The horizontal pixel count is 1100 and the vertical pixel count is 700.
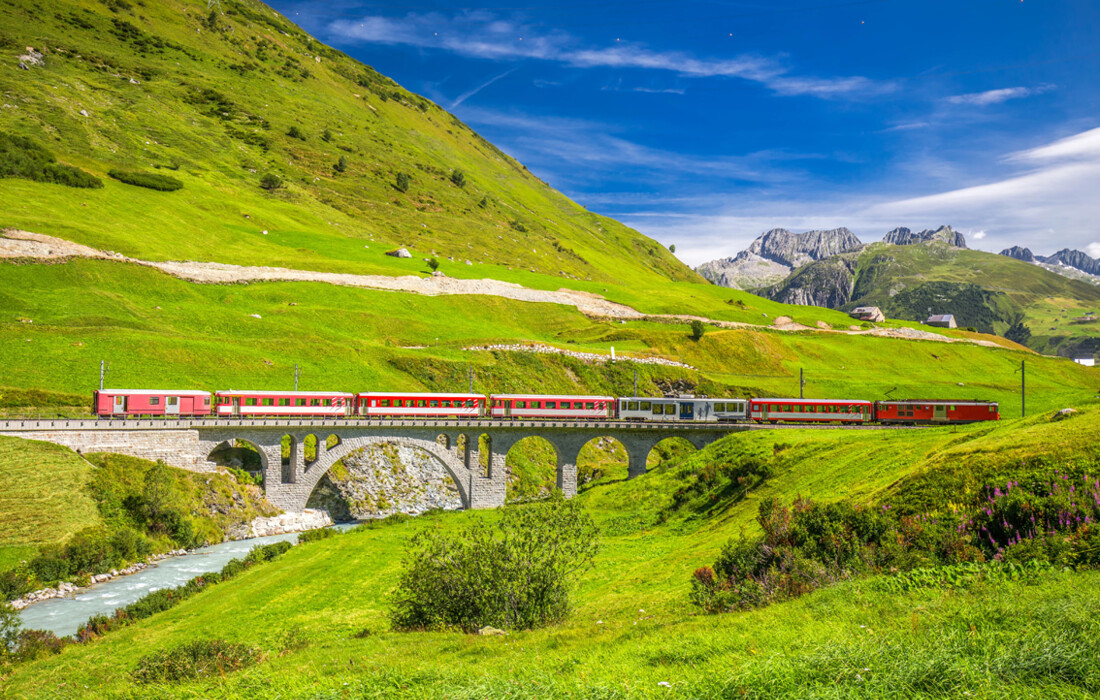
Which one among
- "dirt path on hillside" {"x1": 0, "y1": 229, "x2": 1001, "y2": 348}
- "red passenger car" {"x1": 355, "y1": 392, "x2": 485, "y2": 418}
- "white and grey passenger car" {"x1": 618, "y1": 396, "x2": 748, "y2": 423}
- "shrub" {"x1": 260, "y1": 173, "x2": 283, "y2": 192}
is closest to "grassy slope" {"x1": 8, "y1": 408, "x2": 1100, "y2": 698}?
"red passenger car" {"x1": 355, "y1": 392, "x2": 485, "y2": 418}

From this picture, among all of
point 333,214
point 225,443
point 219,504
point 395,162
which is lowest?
point 219,504

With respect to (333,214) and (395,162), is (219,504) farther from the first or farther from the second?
(395,162)

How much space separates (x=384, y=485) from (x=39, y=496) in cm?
2831

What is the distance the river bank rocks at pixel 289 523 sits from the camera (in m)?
52.5

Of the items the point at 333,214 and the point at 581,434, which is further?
the point at 333,214

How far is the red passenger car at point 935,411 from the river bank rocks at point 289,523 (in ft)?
188

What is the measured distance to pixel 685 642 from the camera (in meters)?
13.9

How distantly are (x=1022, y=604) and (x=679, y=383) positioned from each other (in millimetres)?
86042

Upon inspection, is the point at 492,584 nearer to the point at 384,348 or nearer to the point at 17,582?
the point at 17,582

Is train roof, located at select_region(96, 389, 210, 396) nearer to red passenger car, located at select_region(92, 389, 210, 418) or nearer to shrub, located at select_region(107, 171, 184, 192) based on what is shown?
red passenger car, located at select_region(92, 389, 210, 418)

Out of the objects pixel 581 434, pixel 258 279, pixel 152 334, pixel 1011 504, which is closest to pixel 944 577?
pixel 1011 504

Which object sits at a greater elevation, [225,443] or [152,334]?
[152,334]

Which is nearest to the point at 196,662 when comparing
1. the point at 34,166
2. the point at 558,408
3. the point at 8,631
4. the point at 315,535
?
the point at 8,631

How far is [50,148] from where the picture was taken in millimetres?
120625
